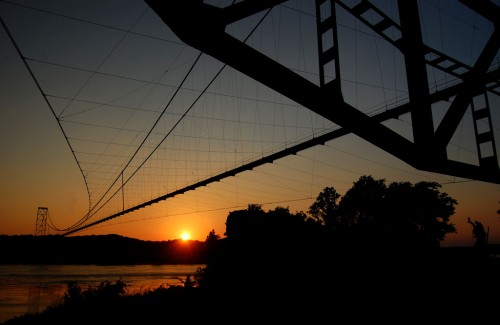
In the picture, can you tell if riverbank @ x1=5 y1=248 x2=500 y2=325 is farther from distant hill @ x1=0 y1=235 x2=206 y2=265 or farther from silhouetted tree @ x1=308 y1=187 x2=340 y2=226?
distant hill @ x1=0 y1=235 x2=206 y2=265

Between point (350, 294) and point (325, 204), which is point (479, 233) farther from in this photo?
point (325, 204)

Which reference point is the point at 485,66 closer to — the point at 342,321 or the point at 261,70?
the point at 261,70

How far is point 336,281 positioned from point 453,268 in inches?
116

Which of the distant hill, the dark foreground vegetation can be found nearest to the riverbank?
the dark foreground vegetation

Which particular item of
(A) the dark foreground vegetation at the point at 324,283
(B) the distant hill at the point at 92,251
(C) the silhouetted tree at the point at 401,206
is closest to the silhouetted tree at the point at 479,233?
(A) the dark foreground vegetation at the point at 324,283

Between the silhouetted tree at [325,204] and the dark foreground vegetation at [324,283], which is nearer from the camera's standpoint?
the dark foreground vegetation at [324,283]

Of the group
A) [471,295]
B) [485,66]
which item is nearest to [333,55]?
[485,66]

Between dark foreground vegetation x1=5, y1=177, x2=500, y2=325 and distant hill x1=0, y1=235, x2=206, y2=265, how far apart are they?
13296cm

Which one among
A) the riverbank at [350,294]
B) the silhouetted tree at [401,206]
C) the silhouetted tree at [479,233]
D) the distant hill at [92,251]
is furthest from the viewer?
the distant hill at [92,251]

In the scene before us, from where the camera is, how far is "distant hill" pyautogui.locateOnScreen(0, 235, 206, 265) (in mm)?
134500

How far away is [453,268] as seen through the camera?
8273 mm

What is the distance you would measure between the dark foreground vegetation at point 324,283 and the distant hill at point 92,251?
133m

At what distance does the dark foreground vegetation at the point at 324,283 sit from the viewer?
718 cm

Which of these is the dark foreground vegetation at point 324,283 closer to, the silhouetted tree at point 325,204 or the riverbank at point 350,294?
the riverbank at point 350,294
